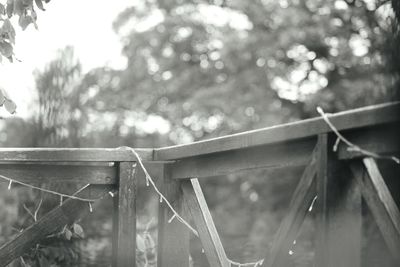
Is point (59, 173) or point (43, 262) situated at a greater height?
point (59, 173)

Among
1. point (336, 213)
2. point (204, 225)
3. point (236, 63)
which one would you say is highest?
point (236, 63)

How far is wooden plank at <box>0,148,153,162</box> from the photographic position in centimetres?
336

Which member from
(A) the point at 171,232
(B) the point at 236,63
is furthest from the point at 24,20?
(B) the point at 236,63

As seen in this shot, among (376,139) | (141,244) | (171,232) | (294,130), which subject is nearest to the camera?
(376,139)

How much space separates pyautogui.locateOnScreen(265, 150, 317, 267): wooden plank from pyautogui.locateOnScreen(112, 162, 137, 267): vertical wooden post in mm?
1053

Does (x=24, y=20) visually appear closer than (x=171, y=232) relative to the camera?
Yes

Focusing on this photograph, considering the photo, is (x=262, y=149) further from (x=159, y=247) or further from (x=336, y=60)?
(x=336, y=60)

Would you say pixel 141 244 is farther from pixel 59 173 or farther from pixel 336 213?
pixel 336 213

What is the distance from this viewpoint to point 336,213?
2.29 m

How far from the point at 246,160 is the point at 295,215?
478mm

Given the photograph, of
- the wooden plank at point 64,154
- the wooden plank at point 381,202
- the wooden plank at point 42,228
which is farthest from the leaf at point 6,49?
the wooden plank at point 381,202

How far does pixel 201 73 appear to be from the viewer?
14.9 meters

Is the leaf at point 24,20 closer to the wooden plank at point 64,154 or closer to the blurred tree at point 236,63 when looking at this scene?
the wooden plank at point 64,154

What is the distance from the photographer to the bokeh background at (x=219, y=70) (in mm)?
12781
